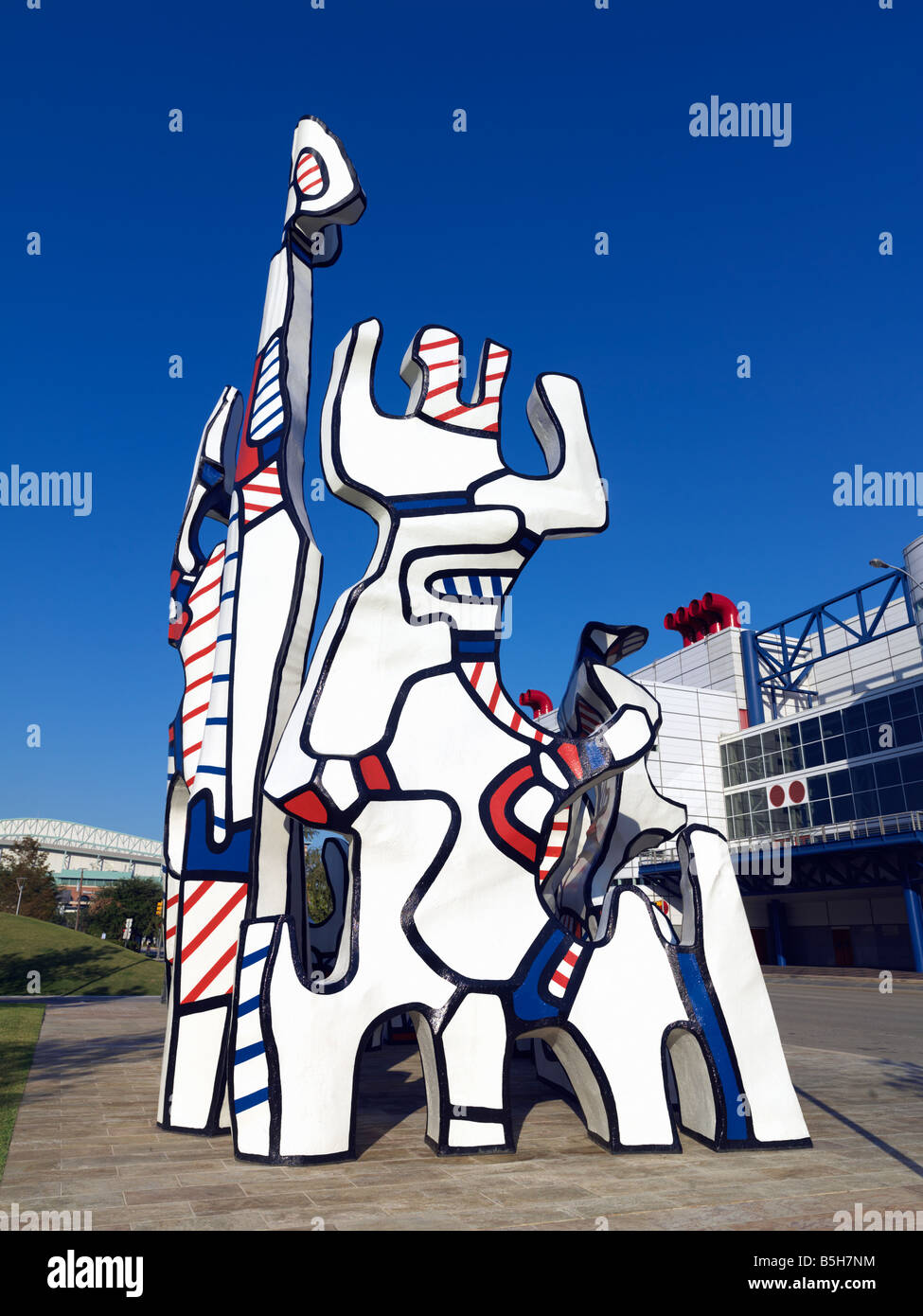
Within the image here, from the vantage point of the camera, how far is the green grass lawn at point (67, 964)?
27.7 meters

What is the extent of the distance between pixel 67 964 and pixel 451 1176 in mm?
27267

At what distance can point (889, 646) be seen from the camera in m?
44.5

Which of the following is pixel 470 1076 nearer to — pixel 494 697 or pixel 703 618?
pixel 494 697

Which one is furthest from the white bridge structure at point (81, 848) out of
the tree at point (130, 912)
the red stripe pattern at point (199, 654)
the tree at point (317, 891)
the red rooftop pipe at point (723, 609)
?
the red stripe pattern at point (199, 654)

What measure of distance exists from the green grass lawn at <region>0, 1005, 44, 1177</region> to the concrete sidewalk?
17cm

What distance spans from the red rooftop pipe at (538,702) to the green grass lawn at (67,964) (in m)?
21.5

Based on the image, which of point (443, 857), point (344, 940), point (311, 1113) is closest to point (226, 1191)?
point (311, 1113)

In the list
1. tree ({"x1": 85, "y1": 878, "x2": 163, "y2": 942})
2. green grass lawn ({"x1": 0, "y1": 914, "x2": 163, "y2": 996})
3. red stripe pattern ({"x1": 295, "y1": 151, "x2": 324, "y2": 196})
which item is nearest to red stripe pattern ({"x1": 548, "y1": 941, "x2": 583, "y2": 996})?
red stripe pattern ({"x1": 295, "y1": 151, "x2": 324, "y2": 196})

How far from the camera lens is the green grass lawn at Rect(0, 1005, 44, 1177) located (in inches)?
352

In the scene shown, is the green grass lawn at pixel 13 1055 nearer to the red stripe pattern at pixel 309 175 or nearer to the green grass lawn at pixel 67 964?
the green grass lawn at pixel 67 964

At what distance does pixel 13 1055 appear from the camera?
13.6m

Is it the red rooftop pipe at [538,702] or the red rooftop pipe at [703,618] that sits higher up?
the red rooftop pipe at [703,618]

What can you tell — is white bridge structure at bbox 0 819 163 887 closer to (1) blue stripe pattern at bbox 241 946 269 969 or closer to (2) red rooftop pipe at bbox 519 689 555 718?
(2) red rooftop pipe at bbox 519 689 555 718

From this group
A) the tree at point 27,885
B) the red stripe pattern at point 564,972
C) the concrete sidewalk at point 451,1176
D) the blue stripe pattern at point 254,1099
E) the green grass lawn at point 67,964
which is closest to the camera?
the concrete sidewalk at point 451,1176
